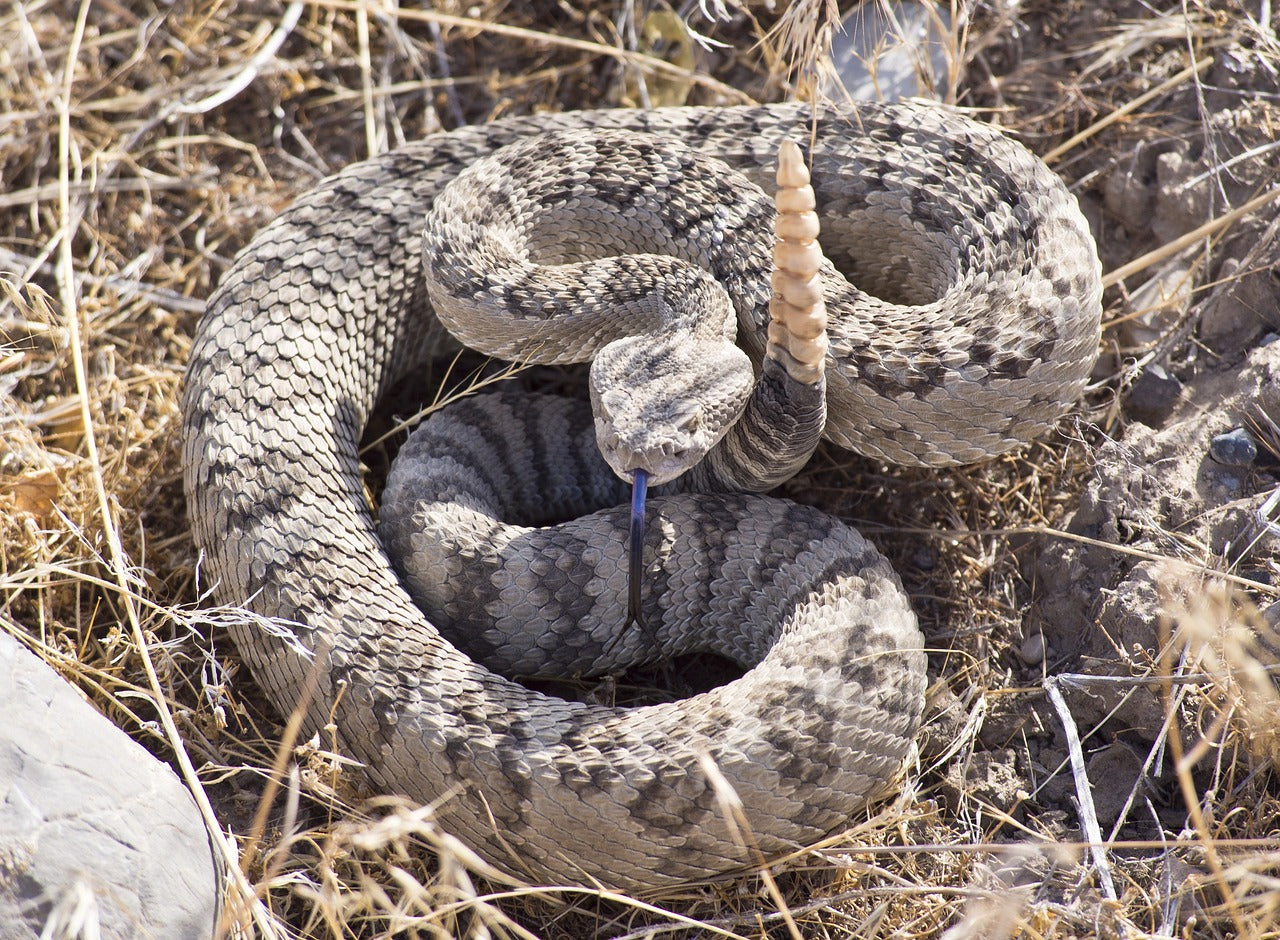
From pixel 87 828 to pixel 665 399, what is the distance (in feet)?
6.93

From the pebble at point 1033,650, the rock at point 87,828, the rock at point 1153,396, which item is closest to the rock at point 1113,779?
the pebble at point 1033,650

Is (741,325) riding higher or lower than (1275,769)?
higher

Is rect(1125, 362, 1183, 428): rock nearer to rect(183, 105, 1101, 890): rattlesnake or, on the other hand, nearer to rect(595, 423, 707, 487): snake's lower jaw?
rect(183, 105, 1101, 890): rattlesnake

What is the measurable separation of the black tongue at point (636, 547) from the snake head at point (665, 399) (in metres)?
0.04

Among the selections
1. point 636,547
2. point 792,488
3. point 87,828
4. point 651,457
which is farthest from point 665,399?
point 87,828

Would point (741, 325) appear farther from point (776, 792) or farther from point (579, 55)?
point (579, 55)

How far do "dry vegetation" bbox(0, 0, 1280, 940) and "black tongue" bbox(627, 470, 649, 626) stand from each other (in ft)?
3.12

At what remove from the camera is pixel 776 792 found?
3.10m

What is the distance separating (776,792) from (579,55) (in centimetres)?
407

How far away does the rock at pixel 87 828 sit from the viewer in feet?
8.52

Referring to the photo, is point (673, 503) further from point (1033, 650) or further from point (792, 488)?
point (1033, 650)

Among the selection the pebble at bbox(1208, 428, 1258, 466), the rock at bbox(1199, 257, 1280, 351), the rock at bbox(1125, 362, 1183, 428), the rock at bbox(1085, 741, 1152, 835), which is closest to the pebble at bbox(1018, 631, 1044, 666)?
the rock at bbox(1085, 741, 1152, 835)

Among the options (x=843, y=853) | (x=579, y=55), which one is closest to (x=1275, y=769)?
(x=843, y=853)

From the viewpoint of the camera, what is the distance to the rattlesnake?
10.3ft
